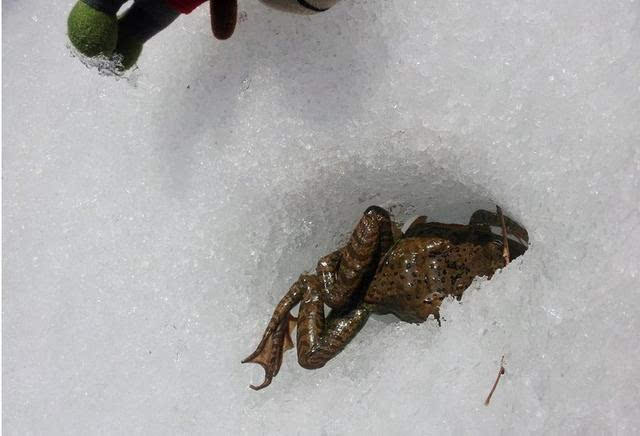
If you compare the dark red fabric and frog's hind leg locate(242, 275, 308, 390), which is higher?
the dark red fabric

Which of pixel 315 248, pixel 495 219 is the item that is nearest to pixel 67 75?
pixel 315 248

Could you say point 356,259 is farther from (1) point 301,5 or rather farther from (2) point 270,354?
(1) point 301,5

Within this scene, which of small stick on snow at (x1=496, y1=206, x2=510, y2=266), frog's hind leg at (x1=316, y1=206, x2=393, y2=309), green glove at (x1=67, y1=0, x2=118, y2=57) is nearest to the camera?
green glove at (x1=67, y1=0, x2=118, y2=57)

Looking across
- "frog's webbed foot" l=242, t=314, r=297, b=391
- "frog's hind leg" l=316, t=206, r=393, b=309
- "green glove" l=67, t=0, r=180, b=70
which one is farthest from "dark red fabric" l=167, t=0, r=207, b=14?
"frog's webbed foot" l=242, t=314, r=297, b=391

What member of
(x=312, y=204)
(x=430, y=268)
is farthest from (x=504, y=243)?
(x=312, y=204)

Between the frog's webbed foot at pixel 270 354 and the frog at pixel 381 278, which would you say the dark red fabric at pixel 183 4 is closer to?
the frog at pixel 381 278

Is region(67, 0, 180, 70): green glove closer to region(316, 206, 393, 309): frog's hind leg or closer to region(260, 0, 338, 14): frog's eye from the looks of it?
region(260, 0, 338, 14): frog's eye
